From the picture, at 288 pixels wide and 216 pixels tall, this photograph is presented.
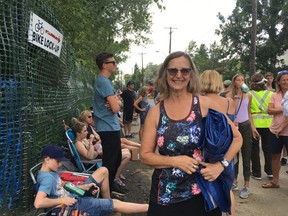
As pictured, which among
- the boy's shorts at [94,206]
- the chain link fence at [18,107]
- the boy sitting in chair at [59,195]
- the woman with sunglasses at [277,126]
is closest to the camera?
the boy sitting in chair at [59,195]

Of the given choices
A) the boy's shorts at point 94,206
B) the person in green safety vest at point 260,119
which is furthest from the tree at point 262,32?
the boy's shorts at point 94,206

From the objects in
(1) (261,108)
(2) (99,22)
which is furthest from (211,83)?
(2) (99,22)

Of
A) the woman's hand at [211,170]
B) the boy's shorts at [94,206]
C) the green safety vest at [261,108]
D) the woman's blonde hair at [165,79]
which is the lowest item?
the boy's shorts at [94,206]

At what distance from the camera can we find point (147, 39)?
2406cm

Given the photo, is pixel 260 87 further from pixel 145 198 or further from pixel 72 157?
pixel 72 157

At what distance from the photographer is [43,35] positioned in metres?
3.84

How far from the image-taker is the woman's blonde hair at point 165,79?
2.31 metres

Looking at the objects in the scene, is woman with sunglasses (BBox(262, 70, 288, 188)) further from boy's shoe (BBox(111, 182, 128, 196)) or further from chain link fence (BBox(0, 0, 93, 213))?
chain link fence (BBox(0, 0, 93, 213))

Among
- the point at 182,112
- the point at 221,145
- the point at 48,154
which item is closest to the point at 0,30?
the point at 48,154

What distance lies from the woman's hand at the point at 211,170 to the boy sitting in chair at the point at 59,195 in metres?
1.59

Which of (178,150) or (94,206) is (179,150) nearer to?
(178,150)

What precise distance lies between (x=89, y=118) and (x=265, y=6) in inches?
1331

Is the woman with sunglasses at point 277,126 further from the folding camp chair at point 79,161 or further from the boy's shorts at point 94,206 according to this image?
the boy's shorts at point 94,206

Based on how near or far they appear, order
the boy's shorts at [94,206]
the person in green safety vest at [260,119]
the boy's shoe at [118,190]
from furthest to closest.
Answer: the person in green safety vest at [260,119] → the boy's shoe at [118,190] → the boy's shorts at [94,206]
